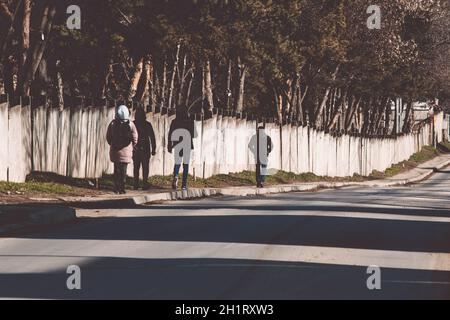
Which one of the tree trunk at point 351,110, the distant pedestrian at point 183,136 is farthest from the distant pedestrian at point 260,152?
the tree trunk at point 351,110

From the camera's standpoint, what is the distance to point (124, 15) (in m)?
40.8

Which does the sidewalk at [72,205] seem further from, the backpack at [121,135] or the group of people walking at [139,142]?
the backpack at [121,135]

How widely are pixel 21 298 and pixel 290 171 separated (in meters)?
43.0

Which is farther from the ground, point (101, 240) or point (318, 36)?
point (318, 36)

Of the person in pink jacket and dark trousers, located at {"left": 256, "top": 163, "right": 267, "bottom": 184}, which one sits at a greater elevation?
the person in pink jacket

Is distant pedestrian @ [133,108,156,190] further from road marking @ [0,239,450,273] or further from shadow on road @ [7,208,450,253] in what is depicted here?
road marking @ [0,239,450,273]

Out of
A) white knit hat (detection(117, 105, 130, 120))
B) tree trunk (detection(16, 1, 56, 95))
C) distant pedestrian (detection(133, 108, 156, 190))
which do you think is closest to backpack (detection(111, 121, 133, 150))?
white knit hat (detection(117, 105, 130, 120))

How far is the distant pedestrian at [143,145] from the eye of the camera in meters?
32.4

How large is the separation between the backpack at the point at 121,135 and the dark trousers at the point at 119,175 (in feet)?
1.23

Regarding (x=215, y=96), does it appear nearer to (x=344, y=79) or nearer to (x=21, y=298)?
(x=344, y=79)

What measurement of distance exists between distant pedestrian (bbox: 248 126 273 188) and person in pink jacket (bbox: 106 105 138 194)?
10.6 m

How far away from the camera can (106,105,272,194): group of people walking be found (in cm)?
2950

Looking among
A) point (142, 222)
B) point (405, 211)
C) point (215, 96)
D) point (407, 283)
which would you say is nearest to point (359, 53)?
point (215, 96)

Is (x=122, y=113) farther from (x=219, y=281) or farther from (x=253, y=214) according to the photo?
(x=219, y=281)
